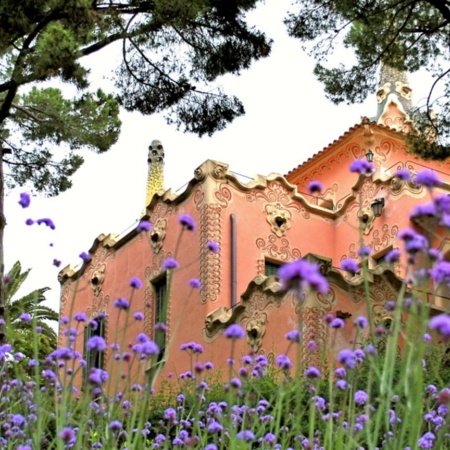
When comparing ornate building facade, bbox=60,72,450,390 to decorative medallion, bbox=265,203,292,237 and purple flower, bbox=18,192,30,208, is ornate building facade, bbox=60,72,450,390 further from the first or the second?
purple flower, bbox=18,192,30,208

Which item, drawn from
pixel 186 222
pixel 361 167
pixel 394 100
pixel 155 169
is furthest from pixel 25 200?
pixel 155 169

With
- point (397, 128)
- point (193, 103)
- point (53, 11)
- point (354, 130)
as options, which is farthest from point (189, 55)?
point (397, 128)

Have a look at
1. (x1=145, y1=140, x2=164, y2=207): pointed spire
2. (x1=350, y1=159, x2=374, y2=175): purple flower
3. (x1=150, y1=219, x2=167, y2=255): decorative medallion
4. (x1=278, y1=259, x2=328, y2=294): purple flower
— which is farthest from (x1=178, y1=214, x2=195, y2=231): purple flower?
(x1=145, y1=140, x2=164, y2=207): pointed spire

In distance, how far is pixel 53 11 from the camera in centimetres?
1064

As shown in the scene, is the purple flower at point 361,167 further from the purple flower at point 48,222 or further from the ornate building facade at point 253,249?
the ornate building facade at point 253,249

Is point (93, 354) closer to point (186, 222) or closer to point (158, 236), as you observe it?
point (186, 222)

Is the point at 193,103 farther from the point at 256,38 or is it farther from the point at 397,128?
the point at 397,128

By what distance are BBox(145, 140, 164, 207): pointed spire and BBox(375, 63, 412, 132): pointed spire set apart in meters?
8.16

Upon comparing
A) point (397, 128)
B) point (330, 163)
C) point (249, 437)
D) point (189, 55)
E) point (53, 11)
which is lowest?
point (249, 437)

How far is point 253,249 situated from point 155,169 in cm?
1294

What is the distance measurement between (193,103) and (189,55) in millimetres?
713

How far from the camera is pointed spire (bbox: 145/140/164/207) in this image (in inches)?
1073

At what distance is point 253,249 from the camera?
15.6 meters

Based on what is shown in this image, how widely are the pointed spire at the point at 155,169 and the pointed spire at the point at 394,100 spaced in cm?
816
